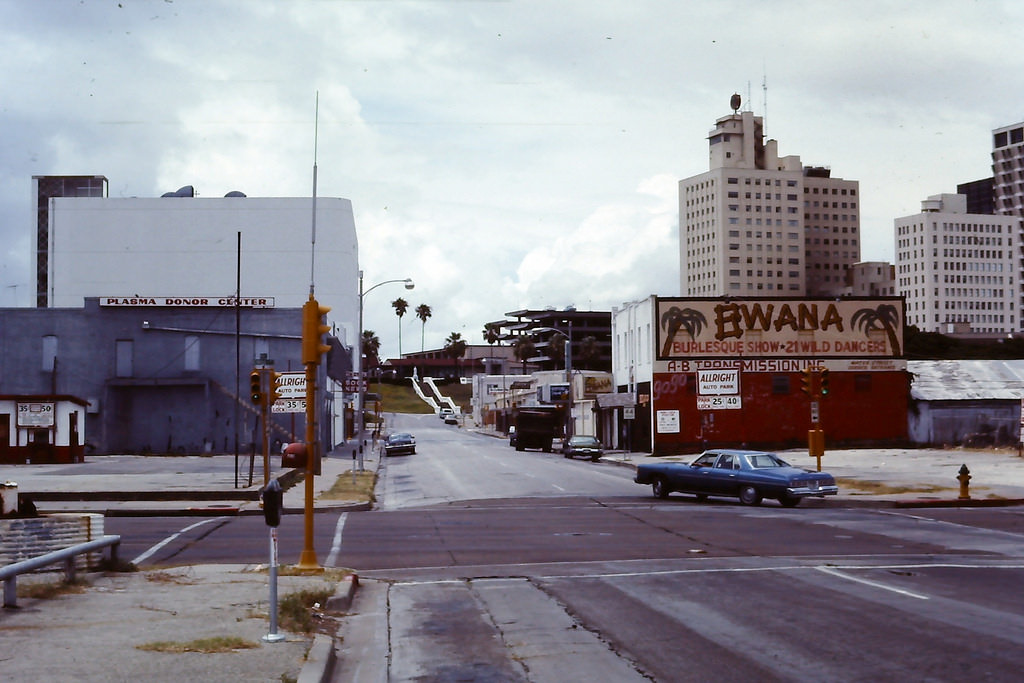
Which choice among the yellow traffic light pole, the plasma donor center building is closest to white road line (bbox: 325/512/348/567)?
the yellow traffic light pole

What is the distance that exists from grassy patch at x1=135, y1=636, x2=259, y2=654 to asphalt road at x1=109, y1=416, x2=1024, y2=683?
99cm

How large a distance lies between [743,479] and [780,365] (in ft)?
130

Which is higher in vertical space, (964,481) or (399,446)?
(964,481)

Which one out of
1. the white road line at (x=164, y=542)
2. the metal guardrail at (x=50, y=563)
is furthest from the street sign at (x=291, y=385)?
the metal guardrail at (x=50, y=563)

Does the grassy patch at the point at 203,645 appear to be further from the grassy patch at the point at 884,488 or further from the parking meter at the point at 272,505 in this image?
the grassy patch at the point at 884,488

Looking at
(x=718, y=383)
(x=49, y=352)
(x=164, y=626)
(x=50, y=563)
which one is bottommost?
(x=164, y=626)

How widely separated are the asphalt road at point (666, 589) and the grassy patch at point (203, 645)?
3.24 ft

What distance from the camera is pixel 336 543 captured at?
71.5ft

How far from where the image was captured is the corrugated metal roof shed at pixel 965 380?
227 ft

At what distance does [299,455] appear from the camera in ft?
168

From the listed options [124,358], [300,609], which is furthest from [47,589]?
[124,358]

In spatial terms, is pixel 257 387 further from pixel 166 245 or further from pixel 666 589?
pixel 166 245

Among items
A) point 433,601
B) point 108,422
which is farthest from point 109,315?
point 433,601

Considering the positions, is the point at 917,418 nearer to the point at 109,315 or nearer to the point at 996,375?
the point at 996,375
